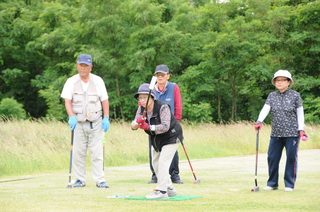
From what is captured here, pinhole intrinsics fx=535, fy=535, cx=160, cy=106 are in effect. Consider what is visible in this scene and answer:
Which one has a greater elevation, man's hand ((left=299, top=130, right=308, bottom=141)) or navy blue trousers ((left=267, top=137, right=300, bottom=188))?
man's hand ((left=299, top=130, right=308, bottom=141))

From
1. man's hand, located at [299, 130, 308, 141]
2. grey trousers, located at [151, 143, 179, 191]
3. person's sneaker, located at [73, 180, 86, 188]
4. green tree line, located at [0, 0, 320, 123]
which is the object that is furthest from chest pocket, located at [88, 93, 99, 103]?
green tree line, located at [0, 0, 320, 123]

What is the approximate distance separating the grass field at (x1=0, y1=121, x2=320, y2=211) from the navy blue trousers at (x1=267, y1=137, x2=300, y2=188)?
217mm

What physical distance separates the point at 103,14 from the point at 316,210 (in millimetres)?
30938

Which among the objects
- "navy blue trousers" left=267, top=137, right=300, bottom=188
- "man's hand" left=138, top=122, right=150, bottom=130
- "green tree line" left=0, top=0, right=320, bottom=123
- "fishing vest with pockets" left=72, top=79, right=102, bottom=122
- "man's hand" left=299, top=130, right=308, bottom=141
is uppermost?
"green tree line" left=0, top=0, right=320, bottom=123

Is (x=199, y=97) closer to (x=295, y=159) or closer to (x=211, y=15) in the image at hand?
(x=211, y=15)

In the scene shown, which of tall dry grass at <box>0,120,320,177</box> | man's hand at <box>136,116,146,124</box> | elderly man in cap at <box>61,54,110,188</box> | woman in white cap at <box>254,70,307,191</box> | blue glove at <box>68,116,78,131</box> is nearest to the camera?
man's hand at <box>136,116,146,124</box>

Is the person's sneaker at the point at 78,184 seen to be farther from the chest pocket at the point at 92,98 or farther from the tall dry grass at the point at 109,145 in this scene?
the tall dry grass at the point at 109,145

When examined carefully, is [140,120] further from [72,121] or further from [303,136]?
[303,136]

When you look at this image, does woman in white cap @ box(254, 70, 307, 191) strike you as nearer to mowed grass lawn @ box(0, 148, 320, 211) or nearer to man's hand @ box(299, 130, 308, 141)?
man's hand @ box(299, 130, 308, 141)

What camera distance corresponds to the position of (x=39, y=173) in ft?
37.8

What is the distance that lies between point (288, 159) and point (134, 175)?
363 cm

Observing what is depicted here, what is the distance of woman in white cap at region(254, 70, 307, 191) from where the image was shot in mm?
8008

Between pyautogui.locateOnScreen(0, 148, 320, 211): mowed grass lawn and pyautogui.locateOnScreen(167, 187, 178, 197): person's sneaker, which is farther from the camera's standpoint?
pyautogui.locateOnScreen(167, 187, 178, 197): person's sneaker

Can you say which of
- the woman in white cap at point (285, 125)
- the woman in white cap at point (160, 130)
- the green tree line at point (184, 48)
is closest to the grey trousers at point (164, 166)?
the woman in white cap at point (160, 130)
